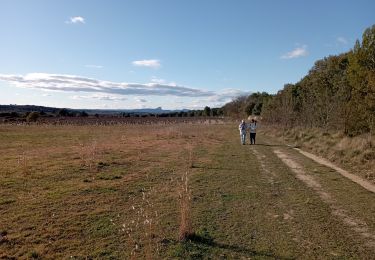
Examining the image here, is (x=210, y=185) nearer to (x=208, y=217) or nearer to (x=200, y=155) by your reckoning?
(x=208, y=217)

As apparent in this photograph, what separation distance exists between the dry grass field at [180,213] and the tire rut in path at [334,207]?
0.03 meters

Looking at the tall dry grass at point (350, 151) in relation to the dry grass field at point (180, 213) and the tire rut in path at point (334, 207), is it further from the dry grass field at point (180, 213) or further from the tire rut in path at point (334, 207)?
the tire rut in path at point (334, 207)

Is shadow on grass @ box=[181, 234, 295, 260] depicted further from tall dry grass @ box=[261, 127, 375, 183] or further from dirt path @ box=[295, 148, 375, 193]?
tall dry grass @ box=[261, 127, 375, 183]

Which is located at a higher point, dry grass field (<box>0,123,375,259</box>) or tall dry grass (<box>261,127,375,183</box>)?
tall dry grass (<box>261,127,375,183</box>)

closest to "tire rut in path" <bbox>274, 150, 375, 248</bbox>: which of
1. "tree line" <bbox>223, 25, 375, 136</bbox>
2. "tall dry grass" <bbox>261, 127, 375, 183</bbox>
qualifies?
"tall dry grass" <bbox>261, 127, 375, 183</bbox>

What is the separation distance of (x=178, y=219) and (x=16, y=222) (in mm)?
3430

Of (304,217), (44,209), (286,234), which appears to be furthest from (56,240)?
(304,217)

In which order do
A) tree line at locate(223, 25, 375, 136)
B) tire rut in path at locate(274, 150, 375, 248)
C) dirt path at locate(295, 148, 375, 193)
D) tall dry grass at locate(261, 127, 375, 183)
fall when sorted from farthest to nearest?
1. tree line at locate(223, 25, 375, 136)
2. tall dry grass at locate(261, 127, 375, 183)
3. dirt path at locate(295, 148, 375, 193)
4. tire rut in path at locate(274, 150, 375, 248)

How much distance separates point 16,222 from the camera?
27.0ft

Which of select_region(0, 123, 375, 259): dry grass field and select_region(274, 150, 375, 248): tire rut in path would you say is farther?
select_region(274, 150, 375, 248): tire rut in path

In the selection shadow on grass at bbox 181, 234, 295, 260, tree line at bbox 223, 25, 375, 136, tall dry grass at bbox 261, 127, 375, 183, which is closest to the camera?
shadow on grass at bbox 181, 234, 295, 260

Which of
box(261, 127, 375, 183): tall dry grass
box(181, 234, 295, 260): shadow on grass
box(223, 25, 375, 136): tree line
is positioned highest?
box(223, 25, 375, 136): tree line

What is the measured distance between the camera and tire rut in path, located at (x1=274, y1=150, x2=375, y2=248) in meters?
7.73

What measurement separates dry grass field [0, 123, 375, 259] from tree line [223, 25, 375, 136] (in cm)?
974
